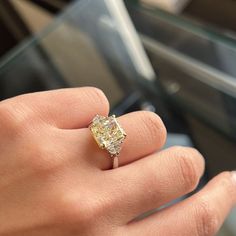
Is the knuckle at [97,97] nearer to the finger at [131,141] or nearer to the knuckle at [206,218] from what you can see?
the finger at [131,141]

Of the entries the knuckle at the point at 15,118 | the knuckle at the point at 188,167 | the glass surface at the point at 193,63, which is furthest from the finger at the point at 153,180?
the glass surface at the point at 193,63

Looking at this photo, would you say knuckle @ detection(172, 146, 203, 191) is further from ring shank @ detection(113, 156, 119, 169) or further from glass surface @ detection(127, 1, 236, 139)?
glass surface @ detection(127, 1, 236, 139)

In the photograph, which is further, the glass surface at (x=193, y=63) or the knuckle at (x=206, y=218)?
the glass surface at (x=193, y=63)

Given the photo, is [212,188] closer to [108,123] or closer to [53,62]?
[108,123]

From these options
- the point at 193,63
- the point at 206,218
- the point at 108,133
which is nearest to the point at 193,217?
the point at 206,218

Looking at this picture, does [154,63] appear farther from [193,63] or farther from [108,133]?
[108,133]
